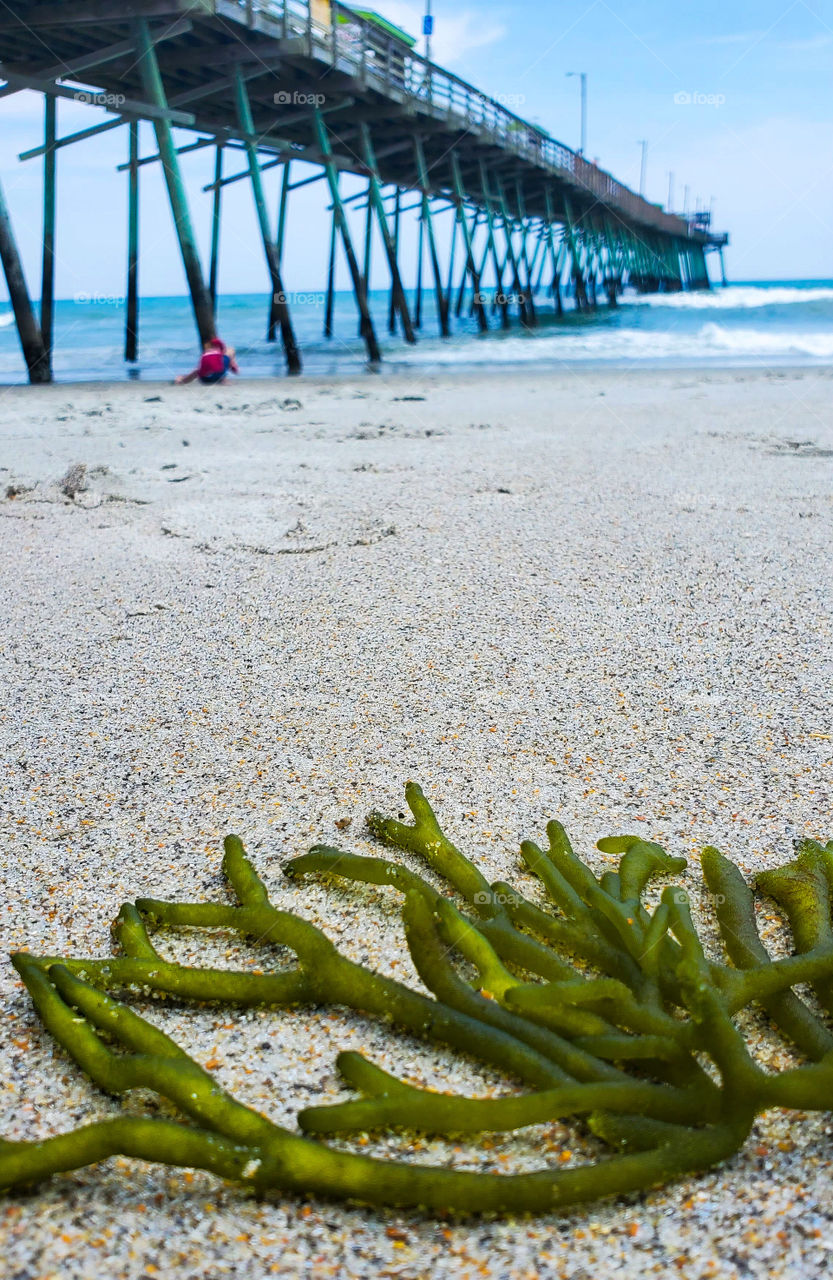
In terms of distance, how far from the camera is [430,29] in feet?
77.7

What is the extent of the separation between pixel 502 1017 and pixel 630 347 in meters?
16.9

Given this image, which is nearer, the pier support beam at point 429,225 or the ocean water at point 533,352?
the ocean water at point 533,352

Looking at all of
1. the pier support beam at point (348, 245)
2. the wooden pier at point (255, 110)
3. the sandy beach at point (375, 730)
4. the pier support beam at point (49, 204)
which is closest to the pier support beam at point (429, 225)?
the wooden pier at point (255, 110)

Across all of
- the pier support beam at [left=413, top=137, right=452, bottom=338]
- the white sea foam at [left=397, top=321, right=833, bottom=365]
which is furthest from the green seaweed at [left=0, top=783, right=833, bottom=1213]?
the pier support beam at [left=413, top=137, right=452, bottom=338]

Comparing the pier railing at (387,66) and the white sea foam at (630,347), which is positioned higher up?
the pier railing at (387,66)

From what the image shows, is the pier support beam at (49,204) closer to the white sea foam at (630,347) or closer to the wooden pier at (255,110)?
the wooden pier at (255,110)

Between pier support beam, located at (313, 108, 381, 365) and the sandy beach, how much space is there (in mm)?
9102

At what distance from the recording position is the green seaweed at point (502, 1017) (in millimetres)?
886

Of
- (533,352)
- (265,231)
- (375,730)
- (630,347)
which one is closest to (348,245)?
(265,231)

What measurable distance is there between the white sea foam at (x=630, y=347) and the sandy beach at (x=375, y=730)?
32.4 feet

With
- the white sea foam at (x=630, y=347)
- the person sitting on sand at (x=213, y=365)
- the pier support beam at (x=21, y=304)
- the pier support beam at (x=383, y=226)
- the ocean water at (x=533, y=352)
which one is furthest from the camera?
the pier support beam at (x=383, y=226)

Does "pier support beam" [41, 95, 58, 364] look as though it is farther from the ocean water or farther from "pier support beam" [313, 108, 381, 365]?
"pier support beam" [313, 108, 381, 365]

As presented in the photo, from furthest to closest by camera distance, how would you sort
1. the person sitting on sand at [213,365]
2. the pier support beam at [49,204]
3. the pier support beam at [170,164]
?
1. the pier support beam at [49,204]
2. the pier support beam at [170,164]
3. the person sitting on sand at [213,365]

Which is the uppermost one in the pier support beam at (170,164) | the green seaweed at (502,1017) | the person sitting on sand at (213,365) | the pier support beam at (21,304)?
the pier support beam at (170,164)
